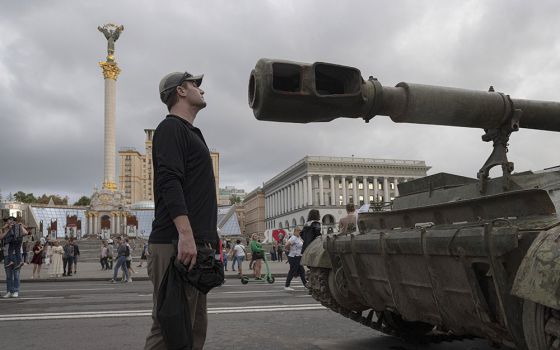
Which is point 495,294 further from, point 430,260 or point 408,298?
point 408,298

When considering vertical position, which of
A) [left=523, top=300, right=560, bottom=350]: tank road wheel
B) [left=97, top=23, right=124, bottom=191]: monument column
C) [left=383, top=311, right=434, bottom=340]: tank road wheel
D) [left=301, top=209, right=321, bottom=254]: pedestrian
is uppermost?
[left=97, top=23, right=124, bottom=191]: monument column

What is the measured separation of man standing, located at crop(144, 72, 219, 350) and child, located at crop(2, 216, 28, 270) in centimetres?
811

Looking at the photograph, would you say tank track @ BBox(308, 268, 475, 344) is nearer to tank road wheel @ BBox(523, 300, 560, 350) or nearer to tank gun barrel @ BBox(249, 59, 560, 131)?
tank gun barrel @ BBox(249, 59, 560, 131)

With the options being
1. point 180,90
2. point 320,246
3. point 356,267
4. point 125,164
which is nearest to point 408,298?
point 356,267

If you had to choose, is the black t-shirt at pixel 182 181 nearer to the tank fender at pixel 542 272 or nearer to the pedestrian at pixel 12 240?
the tank fender at pixel 542 272

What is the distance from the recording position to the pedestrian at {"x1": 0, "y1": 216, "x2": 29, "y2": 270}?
10.1 meters

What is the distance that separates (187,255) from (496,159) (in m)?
2.57

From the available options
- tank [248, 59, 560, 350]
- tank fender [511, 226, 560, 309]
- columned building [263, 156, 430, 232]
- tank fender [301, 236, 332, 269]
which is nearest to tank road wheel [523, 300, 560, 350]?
tank [248, 59, 560, 350]

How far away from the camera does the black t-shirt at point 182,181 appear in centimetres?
294

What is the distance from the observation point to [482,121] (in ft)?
13.1

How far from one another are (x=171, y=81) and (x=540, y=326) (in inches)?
94.8

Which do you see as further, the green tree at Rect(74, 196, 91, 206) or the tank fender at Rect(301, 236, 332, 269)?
the green tree at Rect(74, 196, 91, 206)

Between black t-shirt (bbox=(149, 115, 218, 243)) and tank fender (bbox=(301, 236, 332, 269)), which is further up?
black t-shirt (bbox=(149, 115, 218, 243))

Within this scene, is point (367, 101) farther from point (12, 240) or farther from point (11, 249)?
point (11, 249)
